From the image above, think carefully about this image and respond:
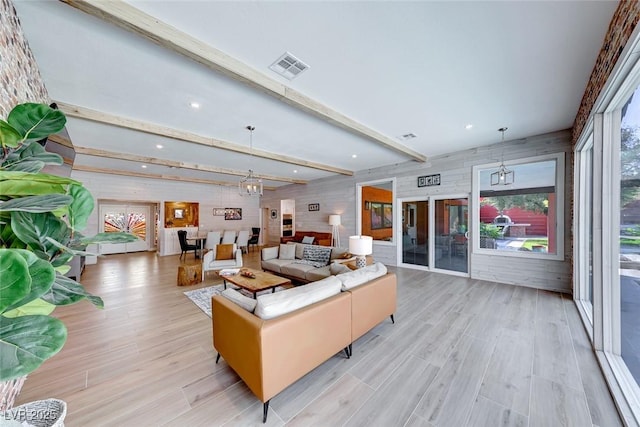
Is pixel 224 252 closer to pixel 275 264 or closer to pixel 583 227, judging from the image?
pixel 275 264

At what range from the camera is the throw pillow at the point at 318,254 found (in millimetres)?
4959

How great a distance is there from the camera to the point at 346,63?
2.32m

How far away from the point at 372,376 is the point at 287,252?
12.3 feet

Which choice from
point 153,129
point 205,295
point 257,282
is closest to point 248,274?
point 257,282

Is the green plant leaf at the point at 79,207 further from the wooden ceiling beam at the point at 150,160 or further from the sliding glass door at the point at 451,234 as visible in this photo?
the sliding glass door at the point at 451,234

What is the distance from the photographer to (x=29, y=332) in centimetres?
66

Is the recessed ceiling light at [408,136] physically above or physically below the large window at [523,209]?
above

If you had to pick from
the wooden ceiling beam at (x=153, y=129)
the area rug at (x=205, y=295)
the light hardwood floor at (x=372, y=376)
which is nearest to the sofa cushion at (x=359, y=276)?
the light hardwood floor at (x=372, y=376)

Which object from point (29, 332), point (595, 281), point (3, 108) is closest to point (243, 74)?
point (3, 108)

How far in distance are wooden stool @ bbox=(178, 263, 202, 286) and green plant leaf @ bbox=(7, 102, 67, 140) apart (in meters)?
4.39

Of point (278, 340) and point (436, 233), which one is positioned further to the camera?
point (436, 233)

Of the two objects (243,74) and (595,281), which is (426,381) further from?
(243,74)

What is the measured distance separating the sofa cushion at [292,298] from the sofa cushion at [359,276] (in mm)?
143

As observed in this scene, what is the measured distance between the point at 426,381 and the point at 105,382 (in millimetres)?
2780
